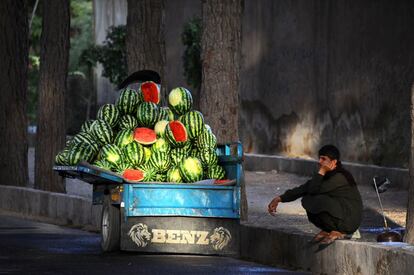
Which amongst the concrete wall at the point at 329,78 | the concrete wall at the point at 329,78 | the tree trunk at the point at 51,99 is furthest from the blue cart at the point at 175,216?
the concrete wall at the point at 329,78

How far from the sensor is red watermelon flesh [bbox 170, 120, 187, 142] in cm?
1838

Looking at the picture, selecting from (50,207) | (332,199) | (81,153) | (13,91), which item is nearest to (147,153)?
(81,153)

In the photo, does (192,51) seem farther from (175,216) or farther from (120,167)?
(175,216)

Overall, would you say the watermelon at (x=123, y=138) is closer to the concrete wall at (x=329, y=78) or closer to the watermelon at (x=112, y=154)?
the watermelon at (x=112, y=154)

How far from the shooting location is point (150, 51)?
2502 cm

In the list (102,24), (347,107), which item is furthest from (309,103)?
(102,24)

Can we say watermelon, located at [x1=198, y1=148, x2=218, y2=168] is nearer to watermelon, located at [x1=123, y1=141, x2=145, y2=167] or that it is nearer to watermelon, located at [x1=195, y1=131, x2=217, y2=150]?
watermelon, located at [x1=195, y1=131, x2=217, y2=150]

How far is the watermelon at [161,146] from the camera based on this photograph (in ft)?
60.5

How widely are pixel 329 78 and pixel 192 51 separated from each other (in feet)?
23.6

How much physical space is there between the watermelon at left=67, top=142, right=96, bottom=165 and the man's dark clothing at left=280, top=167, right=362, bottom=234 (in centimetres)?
387

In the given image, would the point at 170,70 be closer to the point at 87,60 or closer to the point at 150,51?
the point at 87,60

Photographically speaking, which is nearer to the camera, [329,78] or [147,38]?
[147,38]

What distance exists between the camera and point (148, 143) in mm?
18516

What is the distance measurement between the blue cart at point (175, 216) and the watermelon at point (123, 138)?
68 centimetres
